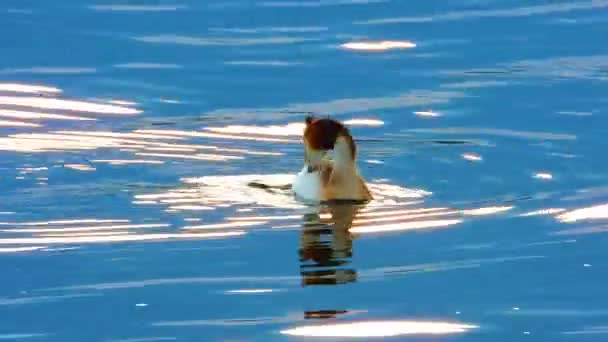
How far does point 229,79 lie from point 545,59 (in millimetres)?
3465

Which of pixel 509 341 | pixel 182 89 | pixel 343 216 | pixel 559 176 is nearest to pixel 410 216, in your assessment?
pixel 343 216

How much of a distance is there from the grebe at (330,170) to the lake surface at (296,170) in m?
0.22

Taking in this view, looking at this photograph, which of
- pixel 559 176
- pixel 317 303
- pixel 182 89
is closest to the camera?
pixel 317 303

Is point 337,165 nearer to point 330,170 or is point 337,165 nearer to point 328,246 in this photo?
point 330,170

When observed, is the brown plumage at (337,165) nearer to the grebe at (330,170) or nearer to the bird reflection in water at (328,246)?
the grebe at (330,170)

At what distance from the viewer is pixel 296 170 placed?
53.4ft

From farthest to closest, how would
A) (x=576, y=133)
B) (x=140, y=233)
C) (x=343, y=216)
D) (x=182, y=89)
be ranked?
(x=182, y=89), (x=576, y=133), (x=343, y=216), (x=140, y=233)

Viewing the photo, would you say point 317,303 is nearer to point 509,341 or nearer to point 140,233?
point 509,341

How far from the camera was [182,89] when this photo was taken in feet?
64.5

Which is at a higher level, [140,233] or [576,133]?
[576,133]

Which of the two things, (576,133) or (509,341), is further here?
(576,133)

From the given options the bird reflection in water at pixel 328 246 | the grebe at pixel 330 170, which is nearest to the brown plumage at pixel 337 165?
the grebe at pixel 330 170

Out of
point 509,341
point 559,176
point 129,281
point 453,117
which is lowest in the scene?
point 509,341

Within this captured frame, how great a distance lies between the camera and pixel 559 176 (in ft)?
51.1
